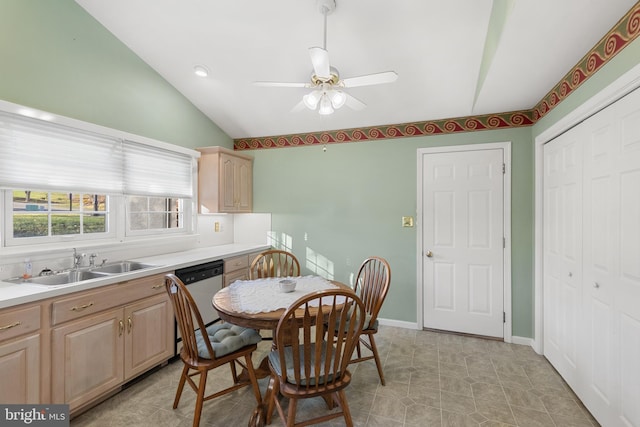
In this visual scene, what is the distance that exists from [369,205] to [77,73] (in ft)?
9.88

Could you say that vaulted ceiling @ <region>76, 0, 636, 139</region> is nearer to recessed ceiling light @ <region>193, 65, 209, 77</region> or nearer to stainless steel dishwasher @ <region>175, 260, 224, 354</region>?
recessed ceiling light @ <region>193, 65, 209, 77</region>

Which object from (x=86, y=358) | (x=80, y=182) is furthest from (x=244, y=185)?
(x=86, y=358)

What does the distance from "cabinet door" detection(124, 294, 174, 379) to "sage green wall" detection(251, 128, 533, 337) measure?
1791mm

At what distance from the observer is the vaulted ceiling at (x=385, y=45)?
1775 millimetres

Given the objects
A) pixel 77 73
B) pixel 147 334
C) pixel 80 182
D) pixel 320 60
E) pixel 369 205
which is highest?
pixel 77 73

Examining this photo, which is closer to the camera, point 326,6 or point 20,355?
point 20,355

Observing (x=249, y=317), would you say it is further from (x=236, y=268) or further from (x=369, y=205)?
(x=369, y=205)

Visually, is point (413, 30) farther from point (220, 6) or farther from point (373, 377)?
point (373, 377)

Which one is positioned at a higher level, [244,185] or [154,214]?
[244,185]

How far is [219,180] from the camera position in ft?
11.6

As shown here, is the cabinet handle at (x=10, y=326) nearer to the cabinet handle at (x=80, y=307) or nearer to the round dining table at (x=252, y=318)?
the cabinet handle at (x=80, y=307)

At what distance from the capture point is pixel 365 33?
2.35 m

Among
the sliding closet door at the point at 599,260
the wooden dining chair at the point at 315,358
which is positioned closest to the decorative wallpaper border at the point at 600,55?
the sliding closet door at the point at 599,260
